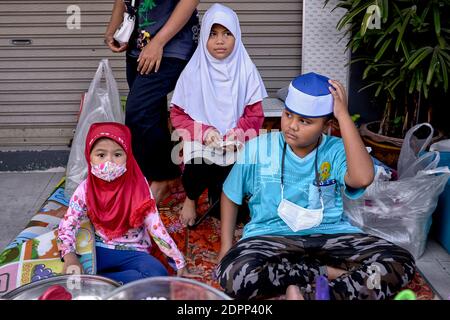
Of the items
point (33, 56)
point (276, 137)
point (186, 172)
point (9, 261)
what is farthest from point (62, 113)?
point (276, 137)

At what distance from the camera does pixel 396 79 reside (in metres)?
3.81

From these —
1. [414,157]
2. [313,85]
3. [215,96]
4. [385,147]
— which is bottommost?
[385,147]

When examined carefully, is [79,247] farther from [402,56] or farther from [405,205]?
[402,56]

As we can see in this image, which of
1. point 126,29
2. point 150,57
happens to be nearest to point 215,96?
point 150,57

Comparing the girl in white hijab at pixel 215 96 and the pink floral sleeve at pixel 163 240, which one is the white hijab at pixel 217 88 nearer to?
the girl in white hijab at pixel 215 96

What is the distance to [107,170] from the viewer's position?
2719 mm

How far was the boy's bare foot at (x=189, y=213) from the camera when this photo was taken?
3.48m

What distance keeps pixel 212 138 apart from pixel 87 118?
0.99 m

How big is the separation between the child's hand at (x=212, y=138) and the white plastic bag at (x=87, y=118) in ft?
2.76

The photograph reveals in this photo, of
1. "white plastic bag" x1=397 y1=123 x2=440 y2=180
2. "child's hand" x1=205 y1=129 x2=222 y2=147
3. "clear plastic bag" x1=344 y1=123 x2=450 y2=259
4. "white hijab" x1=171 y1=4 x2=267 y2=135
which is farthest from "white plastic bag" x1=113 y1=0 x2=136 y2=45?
"white plastic bag" x1=397 y1=123 x2=440 y2=180

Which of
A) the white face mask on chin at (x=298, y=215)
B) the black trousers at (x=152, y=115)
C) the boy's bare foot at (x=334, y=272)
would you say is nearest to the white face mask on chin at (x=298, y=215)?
the white face mask on chin at (x=298, y=215)

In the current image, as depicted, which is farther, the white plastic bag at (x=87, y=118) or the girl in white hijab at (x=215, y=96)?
the white plastic bag at (x=87, y=118)
